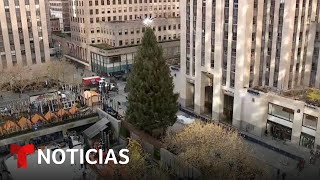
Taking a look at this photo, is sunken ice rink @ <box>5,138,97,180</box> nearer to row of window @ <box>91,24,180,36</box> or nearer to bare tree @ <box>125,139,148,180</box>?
bare tree @ <box>125,139,148,180</box>

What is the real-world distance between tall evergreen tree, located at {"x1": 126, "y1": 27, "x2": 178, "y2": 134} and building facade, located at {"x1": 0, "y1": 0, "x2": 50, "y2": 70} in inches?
1561

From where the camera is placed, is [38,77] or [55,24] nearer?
[38,77]

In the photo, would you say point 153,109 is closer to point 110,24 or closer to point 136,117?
point 136,117

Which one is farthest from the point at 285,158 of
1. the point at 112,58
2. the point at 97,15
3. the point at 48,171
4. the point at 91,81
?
the point at 97,15

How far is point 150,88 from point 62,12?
9133 cm

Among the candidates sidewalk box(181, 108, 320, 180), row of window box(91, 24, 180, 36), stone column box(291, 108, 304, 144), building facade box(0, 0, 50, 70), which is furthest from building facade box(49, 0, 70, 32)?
stone column box(291, 108, 304, 144)

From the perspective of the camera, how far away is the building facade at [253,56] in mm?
59156

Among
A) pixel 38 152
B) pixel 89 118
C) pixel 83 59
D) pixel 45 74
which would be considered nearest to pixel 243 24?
pixel 89 118

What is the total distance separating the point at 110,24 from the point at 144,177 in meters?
65.3

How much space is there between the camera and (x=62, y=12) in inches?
5266

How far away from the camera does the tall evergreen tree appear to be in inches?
2099

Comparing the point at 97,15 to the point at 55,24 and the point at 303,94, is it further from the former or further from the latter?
the point at 303,94

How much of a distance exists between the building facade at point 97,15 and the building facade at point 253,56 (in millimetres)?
39050

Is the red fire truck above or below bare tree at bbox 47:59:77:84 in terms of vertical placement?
below
